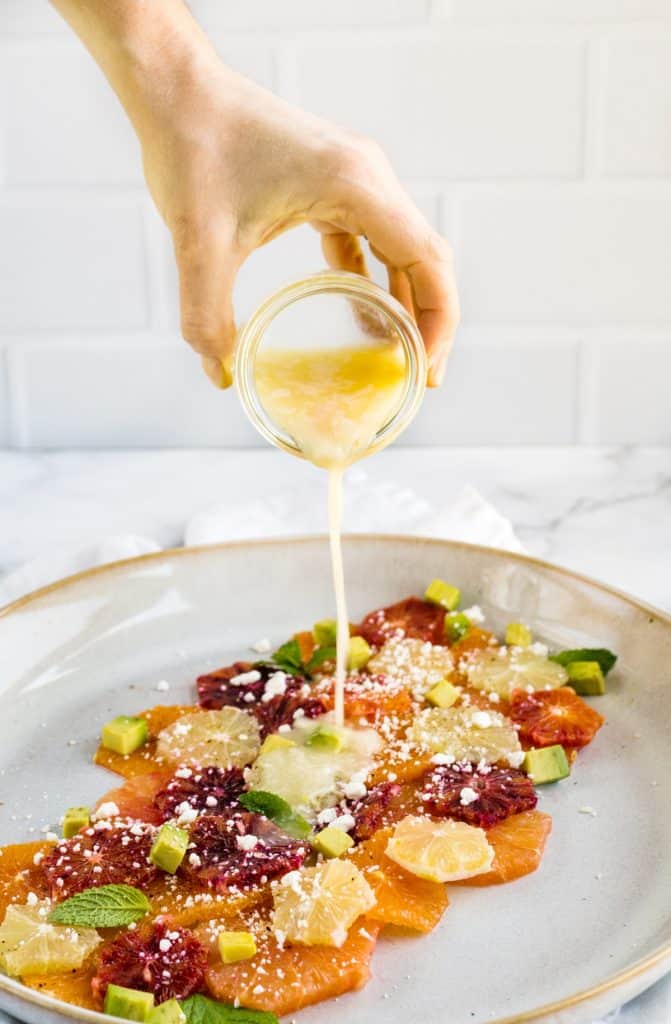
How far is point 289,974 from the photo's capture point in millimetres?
1175

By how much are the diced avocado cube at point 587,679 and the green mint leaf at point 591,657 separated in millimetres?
12

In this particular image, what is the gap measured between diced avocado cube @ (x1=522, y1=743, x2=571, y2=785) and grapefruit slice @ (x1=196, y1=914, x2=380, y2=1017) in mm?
333

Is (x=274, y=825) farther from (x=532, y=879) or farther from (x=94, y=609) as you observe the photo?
(x=94, y=609)

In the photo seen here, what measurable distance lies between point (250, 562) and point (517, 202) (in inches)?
35.1

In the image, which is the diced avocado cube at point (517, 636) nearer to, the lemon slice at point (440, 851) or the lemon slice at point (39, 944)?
the lemon slice at point (440, 851)

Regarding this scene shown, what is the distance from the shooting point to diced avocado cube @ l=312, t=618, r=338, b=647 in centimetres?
179

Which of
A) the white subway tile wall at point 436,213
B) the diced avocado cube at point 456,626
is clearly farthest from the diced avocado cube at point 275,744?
the white subway tile wall at point 436,213

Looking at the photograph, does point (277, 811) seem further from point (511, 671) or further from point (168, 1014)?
point (511, 671)

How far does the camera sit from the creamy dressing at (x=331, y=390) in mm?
1488

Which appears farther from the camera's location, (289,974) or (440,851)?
(440,851)

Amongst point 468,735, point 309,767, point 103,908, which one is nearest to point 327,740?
point 309,767

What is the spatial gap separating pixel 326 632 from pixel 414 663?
14 centimetres

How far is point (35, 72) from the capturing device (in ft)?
7.55

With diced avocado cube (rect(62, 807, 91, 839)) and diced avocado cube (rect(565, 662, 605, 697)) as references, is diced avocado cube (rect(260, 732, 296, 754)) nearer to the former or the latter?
diced avocado cube (rect(62, 807, 91, 839))
